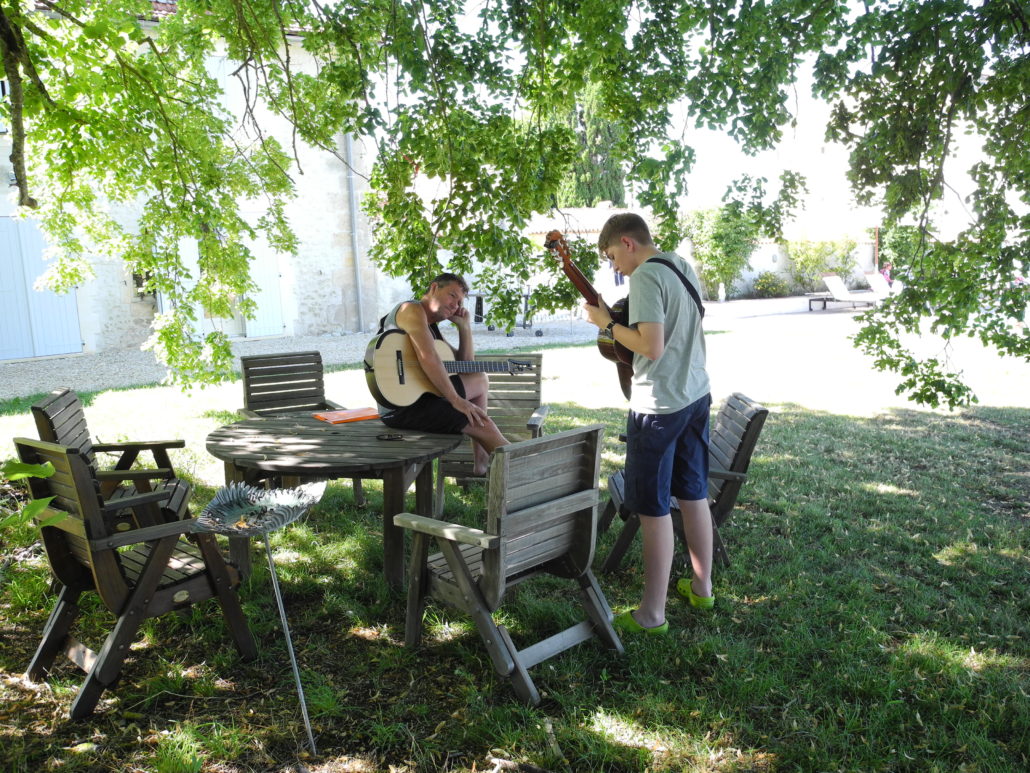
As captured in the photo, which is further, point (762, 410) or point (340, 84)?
point (340, 84)

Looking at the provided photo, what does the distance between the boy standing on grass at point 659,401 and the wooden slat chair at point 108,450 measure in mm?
2030

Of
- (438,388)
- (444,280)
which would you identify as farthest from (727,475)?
(444,280)

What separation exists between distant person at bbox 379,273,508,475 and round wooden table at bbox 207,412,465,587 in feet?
0.40

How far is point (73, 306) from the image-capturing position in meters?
13.6

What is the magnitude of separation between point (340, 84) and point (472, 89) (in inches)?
32.3

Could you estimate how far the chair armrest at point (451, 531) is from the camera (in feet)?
8.75

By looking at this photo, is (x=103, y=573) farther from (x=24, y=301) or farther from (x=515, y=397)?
(x=24, y=301)

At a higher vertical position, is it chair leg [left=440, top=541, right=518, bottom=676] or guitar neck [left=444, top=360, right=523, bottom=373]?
guitar neck [left=444, top=360, right=523, bottom=373]

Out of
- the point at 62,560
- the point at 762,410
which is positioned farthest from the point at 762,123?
the point at 62,560

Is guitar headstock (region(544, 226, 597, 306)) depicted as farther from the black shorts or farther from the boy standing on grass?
the black shorts

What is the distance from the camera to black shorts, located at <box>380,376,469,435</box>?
170 inches

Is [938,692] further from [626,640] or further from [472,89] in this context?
[472,89]

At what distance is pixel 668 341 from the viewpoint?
3078 mm

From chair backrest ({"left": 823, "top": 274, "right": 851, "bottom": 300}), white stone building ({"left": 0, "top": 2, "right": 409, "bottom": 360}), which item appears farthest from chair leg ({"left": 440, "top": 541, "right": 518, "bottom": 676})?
chair backrest ({"left": 823, "top": 274, "right": 851, "bottom": 300})
